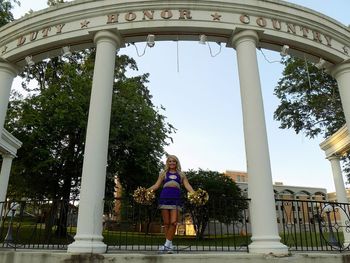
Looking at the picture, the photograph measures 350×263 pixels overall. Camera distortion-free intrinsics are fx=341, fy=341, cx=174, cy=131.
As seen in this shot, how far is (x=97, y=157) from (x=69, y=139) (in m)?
15.4

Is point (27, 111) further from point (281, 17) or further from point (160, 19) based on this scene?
point (281, 17)

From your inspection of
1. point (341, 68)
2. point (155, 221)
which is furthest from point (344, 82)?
point (155, 221)

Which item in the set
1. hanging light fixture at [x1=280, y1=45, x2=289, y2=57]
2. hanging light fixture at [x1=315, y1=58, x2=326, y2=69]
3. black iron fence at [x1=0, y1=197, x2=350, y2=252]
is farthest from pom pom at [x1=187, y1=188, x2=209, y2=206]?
hanging light fixture at [x1=315, y1=58, x2=326, y2=69]

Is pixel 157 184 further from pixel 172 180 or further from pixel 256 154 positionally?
pixel 256 154

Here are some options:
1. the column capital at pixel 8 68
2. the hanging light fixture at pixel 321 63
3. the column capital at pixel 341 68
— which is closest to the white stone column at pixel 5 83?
the column capital at pixel 8 68

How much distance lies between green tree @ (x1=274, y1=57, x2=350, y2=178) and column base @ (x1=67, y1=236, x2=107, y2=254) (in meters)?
19.0

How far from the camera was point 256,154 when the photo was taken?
752 centimetres

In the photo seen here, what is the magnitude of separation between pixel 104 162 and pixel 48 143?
14.6 m

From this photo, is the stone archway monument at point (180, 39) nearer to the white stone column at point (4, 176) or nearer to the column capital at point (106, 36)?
the column capital at point (106, 36)

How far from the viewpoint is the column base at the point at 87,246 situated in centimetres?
671

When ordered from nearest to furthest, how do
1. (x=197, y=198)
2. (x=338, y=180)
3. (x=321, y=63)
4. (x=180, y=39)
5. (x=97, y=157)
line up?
1. (x=197, y=198)
2. (x=97, y=157)
3. (x=180, y=39)
4. (x=321, y=63)
5. (x=338, y=180)

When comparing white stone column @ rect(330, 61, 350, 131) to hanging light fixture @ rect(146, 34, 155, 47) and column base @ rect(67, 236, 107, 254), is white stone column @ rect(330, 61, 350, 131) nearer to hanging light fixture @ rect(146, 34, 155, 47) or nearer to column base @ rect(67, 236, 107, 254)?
hanging light fixture @ rect(146, 34, 155, 47)

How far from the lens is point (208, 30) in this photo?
876 centimetres

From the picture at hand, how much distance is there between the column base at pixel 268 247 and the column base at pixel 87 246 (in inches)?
120
